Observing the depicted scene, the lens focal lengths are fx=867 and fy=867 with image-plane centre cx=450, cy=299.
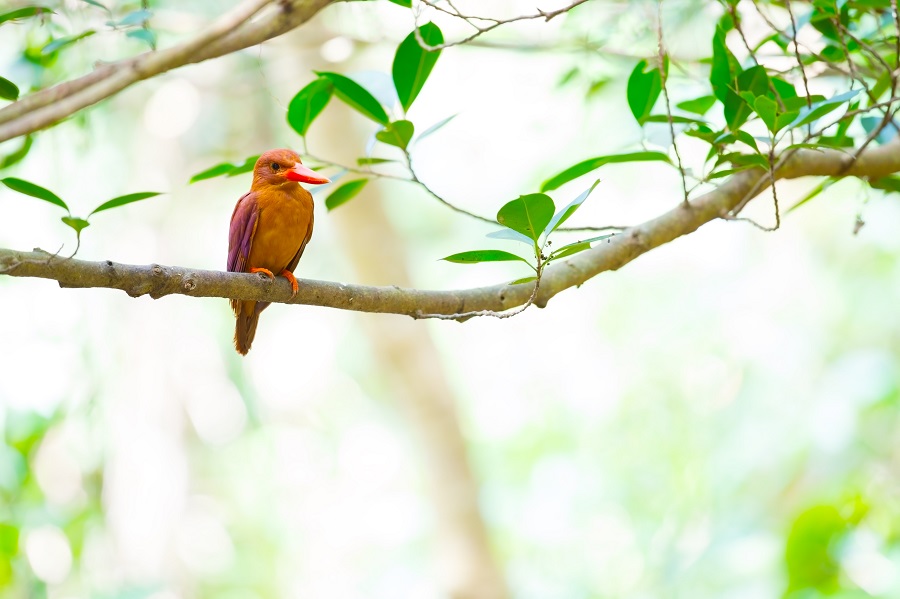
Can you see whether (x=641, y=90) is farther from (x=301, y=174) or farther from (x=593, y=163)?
(x=301, y=174)

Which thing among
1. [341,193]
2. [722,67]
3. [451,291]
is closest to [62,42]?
[341,193]

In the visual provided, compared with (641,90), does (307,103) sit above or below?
above

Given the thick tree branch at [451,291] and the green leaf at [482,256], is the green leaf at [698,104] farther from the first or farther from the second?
the green leaf at [482,256]

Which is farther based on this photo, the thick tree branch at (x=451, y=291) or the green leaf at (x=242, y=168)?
the green leaf at (x=242, y=168)

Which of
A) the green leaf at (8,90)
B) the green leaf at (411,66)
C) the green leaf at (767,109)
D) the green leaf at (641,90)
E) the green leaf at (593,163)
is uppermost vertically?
the green leaf at (411,66)

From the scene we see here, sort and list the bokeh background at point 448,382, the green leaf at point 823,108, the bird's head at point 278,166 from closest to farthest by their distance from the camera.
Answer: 1. the green leaf at point 823,108
2. the bird's head at point 278,166
3. the bokeh background at point 448,382

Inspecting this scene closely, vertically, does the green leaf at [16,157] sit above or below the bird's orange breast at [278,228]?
above

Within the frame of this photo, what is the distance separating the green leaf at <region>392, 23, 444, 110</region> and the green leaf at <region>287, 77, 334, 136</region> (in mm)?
215

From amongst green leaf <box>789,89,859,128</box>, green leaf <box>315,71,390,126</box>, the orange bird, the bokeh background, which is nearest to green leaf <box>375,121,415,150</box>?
green leaf <box>315,71,390,126</box>

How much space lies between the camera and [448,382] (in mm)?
4625

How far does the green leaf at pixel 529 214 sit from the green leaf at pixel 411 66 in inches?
21.9

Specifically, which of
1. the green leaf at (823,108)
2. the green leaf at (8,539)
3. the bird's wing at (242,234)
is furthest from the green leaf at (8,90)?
the green leaf at (8,539)

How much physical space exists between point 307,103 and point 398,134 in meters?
0.33

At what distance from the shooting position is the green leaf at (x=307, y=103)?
212 cm
